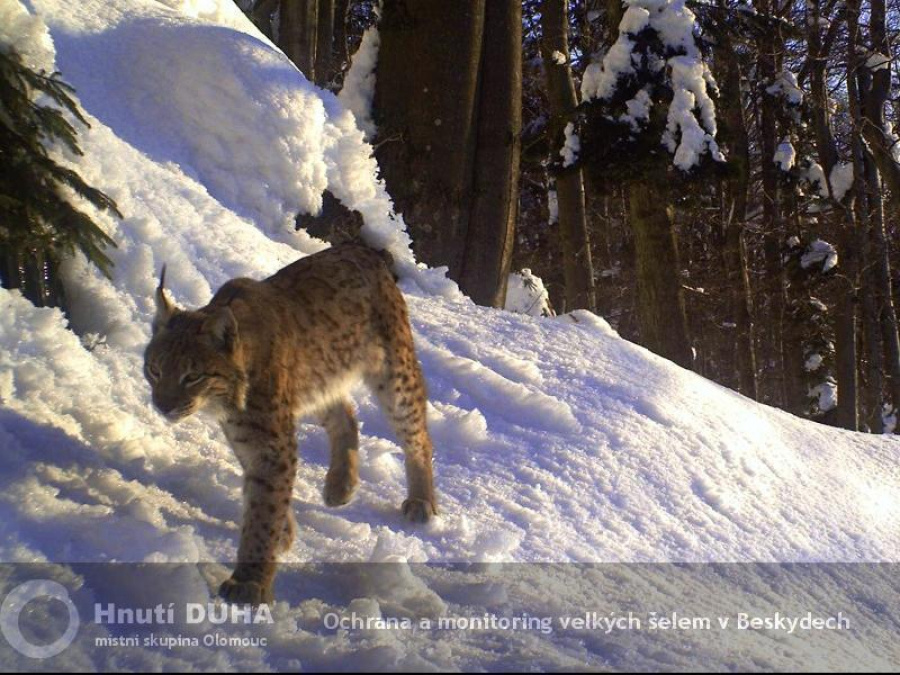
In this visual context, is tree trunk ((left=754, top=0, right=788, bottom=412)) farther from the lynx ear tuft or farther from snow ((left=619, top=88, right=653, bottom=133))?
the lynx ear tuft

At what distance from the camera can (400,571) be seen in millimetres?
3357

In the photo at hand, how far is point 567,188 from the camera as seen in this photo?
1388 cm

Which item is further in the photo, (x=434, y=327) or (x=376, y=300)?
(x=434, y=327)

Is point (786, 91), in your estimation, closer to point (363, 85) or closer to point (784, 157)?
point (784, 157)

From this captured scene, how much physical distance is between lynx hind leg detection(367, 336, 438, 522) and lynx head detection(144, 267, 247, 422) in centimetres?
102

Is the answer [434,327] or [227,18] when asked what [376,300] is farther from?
[227,18]

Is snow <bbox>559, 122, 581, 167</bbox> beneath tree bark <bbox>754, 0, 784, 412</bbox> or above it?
beneath

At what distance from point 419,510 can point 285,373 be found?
846mm

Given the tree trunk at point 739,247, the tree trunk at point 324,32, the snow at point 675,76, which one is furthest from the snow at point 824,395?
the tree trunk at point 324,32

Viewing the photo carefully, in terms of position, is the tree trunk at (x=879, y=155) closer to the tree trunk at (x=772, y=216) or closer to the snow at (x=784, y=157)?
the snow at (x=784, y=157)

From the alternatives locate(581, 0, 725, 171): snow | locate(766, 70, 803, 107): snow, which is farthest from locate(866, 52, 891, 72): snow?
locate(581, 0, 725, 171): snow

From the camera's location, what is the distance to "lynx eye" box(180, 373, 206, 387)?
11.5 feet

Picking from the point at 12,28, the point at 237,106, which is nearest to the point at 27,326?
the point at 12,28

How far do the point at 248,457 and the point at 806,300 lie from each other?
1745cm
